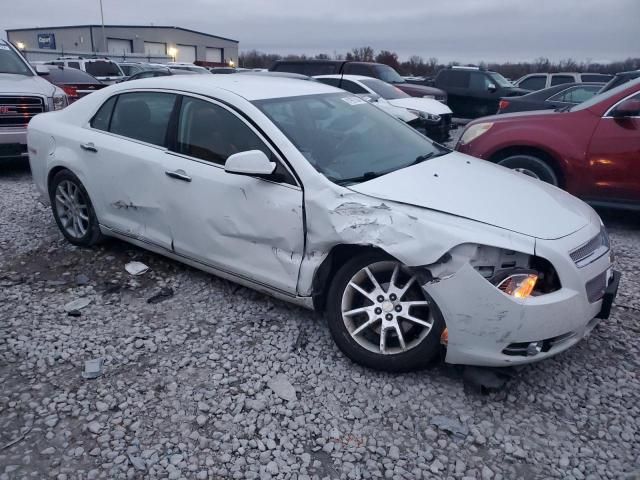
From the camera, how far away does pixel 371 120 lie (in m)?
4.14

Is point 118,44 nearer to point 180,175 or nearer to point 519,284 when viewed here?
point 180,175

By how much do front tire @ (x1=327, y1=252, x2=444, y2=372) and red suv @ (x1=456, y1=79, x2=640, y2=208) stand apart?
349 centimetres

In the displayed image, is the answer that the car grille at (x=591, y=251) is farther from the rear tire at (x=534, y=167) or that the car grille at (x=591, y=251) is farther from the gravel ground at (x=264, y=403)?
the rear tire at (x=534, y=167)

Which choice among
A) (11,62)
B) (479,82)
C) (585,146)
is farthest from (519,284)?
(479,82)

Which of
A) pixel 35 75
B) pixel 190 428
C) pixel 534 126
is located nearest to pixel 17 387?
pixel 190 428

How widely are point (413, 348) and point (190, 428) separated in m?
1.27

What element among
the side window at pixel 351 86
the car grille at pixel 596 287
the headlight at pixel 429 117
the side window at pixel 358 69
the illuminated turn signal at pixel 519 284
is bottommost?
the car grille at pixel 596 287

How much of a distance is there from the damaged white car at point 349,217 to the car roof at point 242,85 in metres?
0.02

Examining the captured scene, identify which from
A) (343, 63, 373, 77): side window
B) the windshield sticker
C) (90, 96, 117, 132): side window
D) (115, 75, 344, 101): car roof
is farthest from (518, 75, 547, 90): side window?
(90, 96, 117, 132): side window

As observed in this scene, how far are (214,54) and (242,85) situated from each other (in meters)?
67.9

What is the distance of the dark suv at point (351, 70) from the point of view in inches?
542

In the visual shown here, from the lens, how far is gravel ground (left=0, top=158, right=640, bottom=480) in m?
2.50

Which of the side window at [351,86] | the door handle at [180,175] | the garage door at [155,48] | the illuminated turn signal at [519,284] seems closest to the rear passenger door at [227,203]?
the door handle at [180,175]

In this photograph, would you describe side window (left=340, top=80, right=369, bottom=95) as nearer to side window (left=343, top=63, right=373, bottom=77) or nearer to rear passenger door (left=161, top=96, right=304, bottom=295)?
side window (left=343, top=63, right=373, bottom=77)
